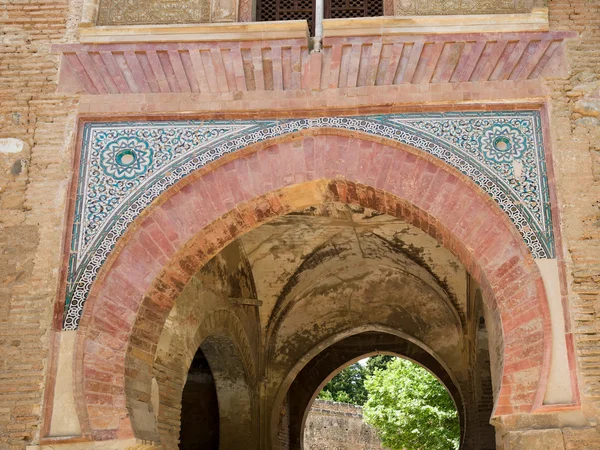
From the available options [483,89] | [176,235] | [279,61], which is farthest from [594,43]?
[176,235]

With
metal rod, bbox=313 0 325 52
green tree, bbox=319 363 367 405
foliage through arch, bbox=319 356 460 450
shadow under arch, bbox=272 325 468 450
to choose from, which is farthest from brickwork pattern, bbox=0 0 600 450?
green tree, bbox=319 363 367 405

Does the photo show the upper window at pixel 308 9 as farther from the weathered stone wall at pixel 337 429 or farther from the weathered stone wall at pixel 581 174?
the weathered stone wall at pixel 337 429

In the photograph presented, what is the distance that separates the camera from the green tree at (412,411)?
53.5 feet

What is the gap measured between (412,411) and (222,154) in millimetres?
12485

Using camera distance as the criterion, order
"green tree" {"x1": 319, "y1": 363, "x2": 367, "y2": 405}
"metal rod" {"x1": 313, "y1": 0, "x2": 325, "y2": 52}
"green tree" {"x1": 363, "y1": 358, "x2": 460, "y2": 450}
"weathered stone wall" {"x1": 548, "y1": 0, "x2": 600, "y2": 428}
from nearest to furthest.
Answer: "weathered stone wall" {"x1": 548, "y1": 0, "x2": 600, "y2": 428} → "metal rod" {"x1": 313, "y1": 0, "x2": 325, "y2": 52} → "green tree" {"x1": 363, "y1": 358, "x2": 460, "y2": 450} → "green tree" {"x1": 319, "y1": 363, "x2": 367, "y2": 405}

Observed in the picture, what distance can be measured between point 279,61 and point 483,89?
4.81 feet

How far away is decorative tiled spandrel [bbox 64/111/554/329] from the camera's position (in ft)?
17.6

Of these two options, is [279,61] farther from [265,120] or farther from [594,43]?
[594,43]

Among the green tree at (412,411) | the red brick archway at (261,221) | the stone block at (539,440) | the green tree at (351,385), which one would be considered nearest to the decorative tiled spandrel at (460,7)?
the red brick archway at (261,221)

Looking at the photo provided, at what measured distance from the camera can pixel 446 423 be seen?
16391mm

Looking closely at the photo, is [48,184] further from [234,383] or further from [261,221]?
[234,383]

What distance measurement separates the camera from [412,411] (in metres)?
17.0

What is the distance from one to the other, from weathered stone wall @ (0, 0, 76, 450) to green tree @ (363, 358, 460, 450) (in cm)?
1211

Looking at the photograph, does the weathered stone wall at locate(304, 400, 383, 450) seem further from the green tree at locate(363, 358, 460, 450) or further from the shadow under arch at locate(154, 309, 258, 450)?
the shadow under arch at locate(154, 309, 258, 450)
